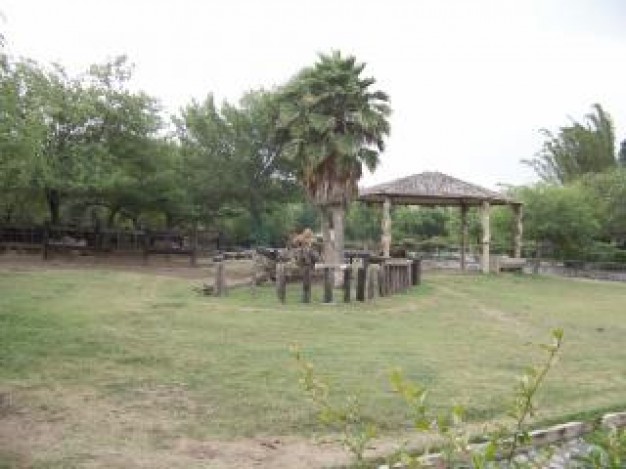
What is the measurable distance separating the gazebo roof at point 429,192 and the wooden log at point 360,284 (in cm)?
1058

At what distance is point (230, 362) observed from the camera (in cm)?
984

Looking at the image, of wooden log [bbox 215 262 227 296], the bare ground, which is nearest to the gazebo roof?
wooden log [bbox 215 262 227 296]

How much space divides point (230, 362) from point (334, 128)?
42.7 ft

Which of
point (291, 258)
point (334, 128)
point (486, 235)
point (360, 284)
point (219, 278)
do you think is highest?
point (334, 128)

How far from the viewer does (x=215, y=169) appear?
102 ft

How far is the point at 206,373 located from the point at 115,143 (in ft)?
72.1

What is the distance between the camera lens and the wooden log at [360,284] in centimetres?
1820

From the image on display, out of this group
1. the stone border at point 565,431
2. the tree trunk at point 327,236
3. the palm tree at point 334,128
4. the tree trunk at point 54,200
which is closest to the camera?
the stone border at point 565,431

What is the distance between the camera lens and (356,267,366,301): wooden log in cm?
1820

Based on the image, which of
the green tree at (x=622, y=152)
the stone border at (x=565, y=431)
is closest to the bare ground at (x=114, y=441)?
the stone border at (x=565, y=431)

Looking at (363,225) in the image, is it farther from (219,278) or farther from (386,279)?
(219,278)

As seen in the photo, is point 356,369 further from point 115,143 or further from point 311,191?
point 115,143

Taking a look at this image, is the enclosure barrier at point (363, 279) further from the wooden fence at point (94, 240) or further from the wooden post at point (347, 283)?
the wooden fence at point (94, 240)

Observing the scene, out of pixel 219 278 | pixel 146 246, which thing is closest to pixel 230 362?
pixel 219 278
